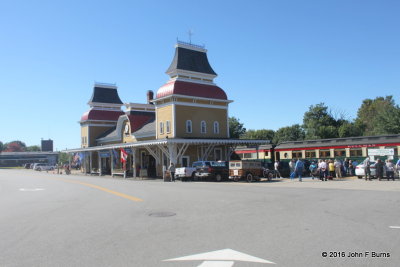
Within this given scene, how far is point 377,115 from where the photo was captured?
61.6 metres

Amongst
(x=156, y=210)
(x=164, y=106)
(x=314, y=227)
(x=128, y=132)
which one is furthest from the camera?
(x=128, y=132)

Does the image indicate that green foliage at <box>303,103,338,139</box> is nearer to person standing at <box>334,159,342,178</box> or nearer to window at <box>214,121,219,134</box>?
window at <box>214,121,219,134</box>

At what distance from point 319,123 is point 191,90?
1699 inches

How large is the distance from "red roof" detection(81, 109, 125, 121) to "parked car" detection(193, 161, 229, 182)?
30.2m

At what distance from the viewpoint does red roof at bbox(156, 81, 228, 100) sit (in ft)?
121

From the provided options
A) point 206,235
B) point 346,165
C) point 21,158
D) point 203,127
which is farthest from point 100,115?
point 21,158

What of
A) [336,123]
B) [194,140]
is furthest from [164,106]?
[336,123]

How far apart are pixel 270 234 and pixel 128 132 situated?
40451mm

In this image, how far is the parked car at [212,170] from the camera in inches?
1166

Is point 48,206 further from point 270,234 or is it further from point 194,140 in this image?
point 194,140

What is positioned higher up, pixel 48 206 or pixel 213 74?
pixel 213 74

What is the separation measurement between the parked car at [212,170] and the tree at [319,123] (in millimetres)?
45017

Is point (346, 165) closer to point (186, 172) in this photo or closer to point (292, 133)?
point (186, 172)

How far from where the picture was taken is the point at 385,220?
9.48 metres
